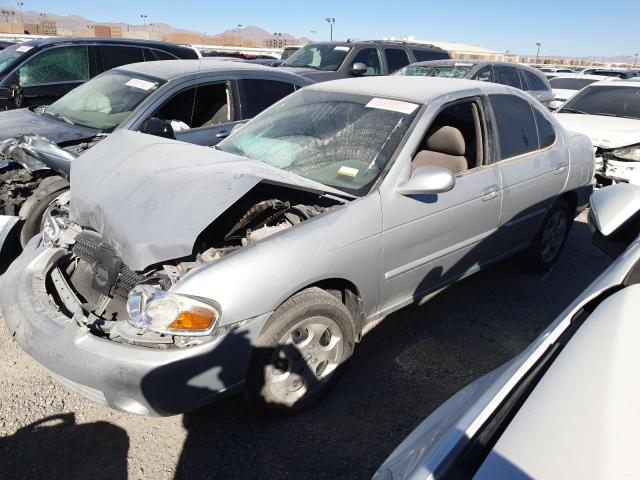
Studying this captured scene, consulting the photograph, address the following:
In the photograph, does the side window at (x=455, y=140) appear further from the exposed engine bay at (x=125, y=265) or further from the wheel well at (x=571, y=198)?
the wheel well at (x=571, y=198)

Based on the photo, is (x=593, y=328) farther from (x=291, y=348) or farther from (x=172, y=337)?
(x=172, y=337)

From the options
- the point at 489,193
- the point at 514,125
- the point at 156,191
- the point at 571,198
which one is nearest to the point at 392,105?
the point at 489,193

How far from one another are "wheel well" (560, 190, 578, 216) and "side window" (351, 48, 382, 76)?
644 centimetres

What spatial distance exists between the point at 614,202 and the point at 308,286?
1770 millimetres

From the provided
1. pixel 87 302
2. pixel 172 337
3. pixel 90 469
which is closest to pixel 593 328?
pixel 172 337

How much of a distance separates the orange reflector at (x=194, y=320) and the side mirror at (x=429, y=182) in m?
1.35

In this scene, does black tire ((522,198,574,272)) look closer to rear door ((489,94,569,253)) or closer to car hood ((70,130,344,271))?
rear door ((489,94,569,253))

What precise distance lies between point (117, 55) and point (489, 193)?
19.5 feet

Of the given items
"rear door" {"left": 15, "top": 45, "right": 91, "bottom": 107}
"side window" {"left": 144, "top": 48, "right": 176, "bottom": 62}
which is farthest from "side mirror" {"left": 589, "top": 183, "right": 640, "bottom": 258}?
"rear door" {"left": 15, "top": 45, "right": 91, "bottom": 107}

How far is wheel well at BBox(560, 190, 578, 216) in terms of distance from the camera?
448 cm

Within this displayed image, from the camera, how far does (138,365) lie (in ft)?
7.15

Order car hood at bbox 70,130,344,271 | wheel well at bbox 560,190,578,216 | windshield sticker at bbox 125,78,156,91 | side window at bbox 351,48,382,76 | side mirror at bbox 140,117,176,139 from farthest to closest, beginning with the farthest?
side window at bbox 351,48,382,76 → windshield sticker at bbox 125,78,156,91 → side mirror at bbox 140,117,176,139 → wheel well at bbox 560,190,578,216 → car hood at bbox 70,130,344,271

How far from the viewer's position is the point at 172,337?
2.27 meters

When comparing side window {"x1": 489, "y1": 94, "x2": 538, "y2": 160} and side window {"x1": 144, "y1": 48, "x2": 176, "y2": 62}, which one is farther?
side window {"x1": 144, "y1": 48, "x2": 176, "y2": 62}
